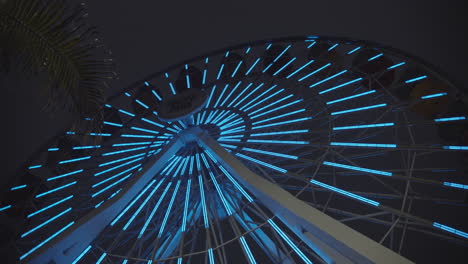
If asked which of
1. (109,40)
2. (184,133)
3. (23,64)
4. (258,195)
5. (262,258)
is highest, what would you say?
(109,40)

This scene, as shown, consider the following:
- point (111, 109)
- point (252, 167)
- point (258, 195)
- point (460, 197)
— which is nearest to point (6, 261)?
point (111, 109)

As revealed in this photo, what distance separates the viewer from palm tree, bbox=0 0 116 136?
4.20 m

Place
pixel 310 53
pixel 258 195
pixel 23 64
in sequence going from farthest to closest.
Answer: pixel 310 53 < pixel 258 195 < pixel 23 64

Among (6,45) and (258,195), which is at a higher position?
(6,45)

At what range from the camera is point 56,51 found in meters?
4.43

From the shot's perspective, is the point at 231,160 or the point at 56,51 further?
the point at 231,160

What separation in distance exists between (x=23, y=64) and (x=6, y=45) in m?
0.32

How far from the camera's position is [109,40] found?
16516mm

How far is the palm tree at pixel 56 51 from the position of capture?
13.8ft

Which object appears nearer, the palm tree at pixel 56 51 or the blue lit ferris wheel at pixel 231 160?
the palm tree at pixel 56 51

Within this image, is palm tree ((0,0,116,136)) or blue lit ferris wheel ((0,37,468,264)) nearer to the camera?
palm tree ((0,0,116,136))

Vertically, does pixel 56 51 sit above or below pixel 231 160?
above

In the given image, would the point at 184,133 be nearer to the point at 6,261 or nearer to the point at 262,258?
the point at 6,261

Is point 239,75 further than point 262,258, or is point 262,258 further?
point 262,258
